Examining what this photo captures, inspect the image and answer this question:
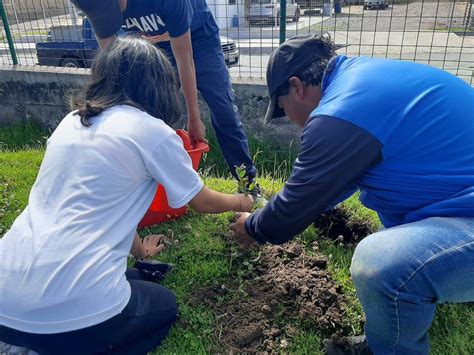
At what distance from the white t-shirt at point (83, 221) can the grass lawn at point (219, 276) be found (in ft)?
1.84

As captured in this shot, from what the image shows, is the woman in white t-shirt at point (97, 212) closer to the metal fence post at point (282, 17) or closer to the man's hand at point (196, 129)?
the man's hand at point (196, 129)

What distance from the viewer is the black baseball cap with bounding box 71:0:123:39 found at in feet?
8.52

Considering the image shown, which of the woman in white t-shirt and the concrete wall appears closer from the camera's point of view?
the woman in white t-shirt

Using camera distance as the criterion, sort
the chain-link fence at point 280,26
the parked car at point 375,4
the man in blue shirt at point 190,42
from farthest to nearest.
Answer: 1. the chain-link fence at point 280,26
2. the parked car at point 375,4
3. the man in blue shirt at point 190,42

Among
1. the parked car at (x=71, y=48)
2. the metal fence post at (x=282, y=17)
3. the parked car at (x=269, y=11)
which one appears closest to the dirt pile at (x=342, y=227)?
the metal fence post at (x=282, y=17)

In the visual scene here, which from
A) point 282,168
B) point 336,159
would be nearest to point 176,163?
point 336,159

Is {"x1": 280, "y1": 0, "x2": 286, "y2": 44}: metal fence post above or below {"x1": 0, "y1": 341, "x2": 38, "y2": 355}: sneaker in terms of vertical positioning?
above

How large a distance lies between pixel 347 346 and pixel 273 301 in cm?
43

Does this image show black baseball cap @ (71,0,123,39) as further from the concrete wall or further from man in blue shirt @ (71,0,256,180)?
the concrete wall

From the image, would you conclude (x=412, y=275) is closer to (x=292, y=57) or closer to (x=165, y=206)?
(x=292, y=57)

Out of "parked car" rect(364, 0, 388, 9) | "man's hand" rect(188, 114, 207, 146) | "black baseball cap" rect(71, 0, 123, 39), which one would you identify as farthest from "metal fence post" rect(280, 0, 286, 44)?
"black baseball cap" rect(71, 0, 123, 39)

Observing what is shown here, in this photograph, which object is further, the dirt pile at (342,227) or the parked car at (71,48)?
the parked car at (71,48)

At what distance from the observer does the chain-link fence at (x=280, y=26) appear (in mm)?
4691

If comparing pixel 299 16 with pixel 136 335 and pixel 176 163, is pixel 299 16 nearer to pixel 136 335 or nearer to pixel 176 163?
pixel 176 163
